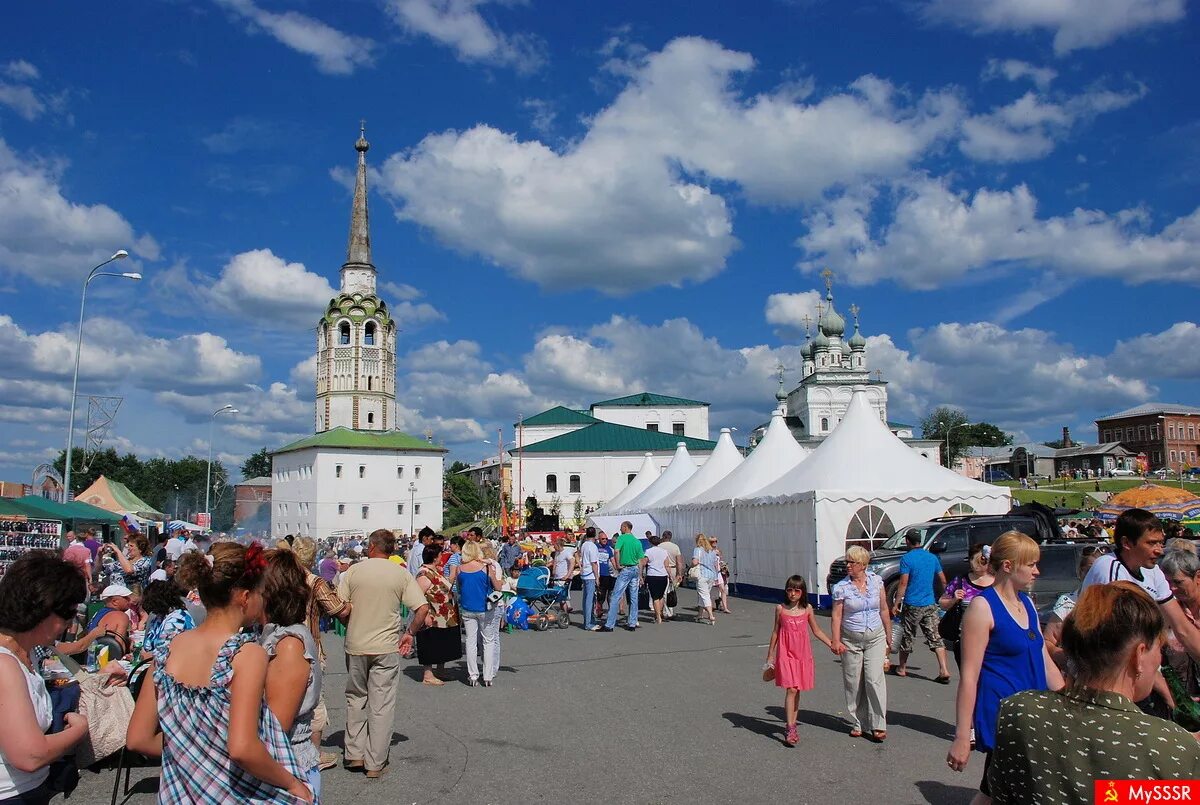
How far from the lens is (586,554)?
58.5 ft

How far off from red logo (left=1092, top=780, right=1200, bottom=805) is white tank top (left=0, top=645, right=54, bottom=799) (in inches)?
134

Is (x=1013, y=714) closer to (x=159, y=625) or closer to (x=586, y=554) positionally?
(x=159, y=625)

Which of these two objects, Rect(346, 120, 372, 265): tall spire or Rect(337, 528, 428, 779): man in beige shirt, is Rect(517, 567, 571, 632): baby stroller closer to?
Rect(337, 528, 428, 779): man in beige shirt

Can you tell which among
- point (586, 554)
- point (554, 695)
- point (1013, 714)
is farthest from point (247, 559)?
point (586, 554)

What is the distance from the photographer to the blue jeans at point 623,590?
16328 mm

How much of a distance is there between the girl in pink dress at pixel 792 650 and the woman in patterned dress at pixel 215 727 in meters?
5.33

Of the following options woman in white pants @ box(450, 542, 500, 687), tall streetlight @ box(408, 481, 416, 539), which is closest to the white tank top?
woman in white pants @ box(450, 542, 500, 687)

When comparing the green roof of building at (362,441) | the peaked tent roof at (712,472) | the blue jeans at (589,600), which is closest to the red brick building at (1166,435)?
the green roof of building at (362,441)

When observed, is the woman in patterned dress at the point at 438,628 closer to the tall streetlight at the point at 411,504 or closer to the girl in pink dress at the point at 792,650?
the girl in pink dress at the point at 792,650

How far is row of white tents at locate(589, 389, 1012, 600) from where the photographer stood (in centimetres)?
1894

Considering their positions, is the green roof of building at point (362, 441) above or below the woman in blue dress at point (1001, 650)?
above

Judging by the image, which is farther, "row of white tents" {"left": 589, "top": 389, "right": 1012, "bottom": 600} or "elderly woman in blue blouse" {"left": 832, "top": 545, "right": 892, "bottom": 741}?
"row of white tents" {"left": 589, "top": 389, "right": 1012, "bottom": 600}

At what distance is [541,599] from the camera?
1725cm

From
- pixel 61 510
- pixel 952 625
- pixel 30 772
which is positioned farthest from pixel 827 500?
pixel 61 510
